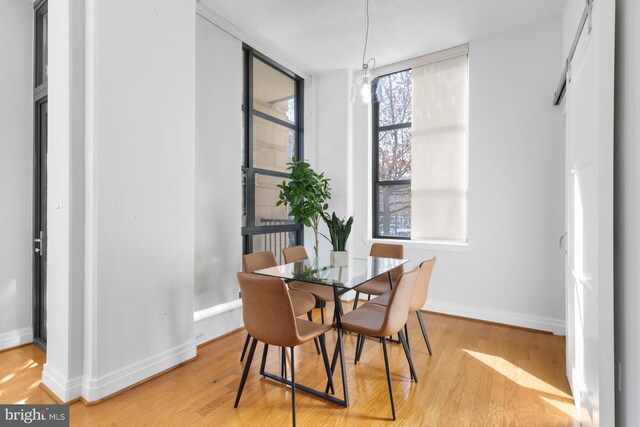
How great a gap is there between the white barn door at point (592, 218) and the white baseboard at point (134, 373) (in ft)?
8.46

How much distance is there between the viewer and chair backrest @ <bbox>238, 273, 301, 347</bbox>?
1.76 m

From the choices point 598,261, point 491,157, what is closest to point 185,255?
point 598,261

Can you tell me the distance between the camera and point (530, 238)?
3270mm

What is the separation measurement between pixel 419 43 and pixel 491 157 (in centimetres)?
152

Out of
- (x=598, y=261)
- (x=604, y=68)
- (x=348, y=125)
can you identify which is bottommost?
(x=598, y=261)

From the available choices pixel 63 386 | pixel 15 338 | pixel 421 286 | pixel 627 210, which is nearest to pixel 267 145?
pixel 421 286

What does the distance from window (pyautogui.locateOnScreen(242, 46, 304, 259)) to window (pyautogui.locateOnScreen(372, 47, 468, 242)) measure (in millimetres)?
1151

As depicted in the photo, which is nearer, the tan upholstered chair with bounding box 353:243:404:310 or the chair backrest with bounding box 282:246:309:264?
the tan upholstered chair with bounding box 353:243:404:310

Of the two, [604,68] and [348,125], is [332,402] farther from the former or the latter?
[348,125]

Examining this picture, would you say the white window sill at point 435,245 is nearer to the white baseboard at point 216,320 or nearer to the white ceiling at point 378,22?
the white baseboard at point 216,320

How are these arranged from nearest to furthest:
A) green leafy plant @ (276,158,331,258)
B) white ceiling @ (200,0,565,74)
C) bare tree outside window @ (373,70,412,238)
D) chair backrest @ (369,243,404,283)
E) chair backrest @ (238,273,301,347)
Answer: chair backrest @ (238,273,301,347) < white ceiling @ (200,0,565,74) < chair backrest @ (369,243,404,283) < green leafy plant @ (276,158,331,258) < bare tree outside window @ (373,70,412,238)

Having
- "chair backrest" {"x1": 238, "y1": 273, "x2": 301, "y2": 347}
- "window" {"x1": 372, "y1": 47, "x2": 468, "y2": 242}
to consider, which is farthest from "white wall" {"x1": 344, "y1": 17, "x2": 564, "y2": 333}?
"chair backrest" {"x1": 238, "y1": 273, "x2": 301, "y2": 347}

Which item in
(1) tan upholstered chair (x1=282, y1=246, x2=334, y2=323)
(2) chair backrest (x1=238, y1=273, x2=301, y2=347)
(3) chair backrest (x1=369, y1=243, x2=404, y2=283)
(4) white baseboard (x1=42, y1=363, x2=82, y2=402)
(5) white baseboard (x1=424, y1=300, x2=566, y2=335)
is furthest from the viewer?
(3) chair backrest (x1=369, y1=243, x2=404, y2=283)

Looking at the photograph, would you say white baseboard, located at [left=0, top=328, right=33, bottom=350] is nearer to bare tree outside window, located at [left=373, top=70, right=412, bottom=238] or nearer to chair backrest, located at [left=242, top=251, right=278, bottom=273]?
chair backrest, located at [left=242, top=251, right=278, bottom=273]
